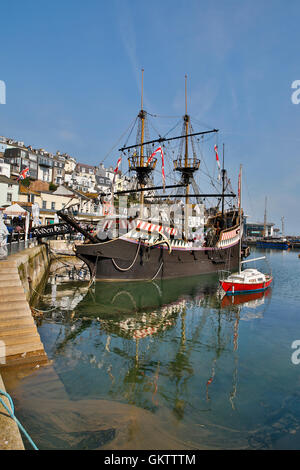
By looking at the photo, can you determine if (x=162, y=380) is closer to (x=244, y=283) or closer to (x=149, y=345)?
(x=149, y=345)

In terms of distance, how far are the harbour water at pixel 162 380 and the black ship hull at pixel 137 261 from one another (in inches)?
234

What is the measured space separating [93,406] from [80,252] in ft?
56.0

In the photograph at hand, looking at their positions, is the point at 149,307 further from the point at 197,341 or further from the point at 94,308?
the point at 197,341

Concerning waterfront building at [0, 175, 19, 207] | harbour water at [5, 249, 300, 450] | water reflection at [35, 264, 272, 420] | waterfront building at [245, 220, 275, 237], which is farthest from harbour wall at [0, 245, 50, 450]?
waterfront building at [245, 220, 275, 237]

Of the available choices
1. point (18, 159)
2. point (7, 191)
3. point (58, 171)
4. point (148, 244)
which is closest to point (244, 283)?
point (148, 244)

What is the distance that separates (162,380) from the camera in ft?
28.6

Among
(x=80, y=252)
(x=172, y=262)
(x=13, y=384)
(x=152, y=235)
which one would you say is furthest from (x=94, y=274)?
(x=13, y=384)

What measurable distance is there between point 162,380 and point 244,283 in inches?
569

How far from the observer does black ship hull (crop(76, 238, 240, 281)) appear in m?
23.3

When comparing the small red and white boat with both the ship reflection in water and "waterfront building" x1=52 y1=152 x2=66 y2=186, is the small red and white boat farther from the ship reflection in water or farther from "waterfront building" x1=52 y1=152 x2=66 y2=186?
"waterfront building" x1=52 y1=152 x2=66 y2=186

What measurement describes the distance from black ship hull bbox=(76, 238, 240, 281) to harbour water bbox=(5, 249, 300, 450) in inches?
234
